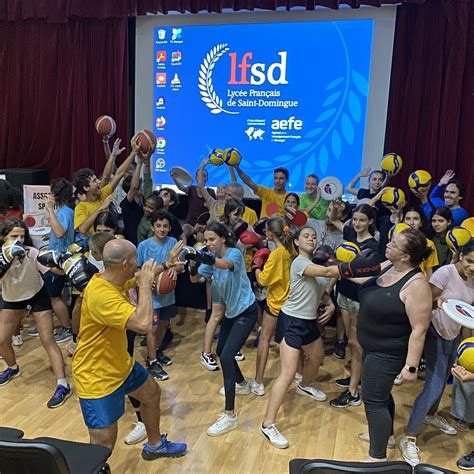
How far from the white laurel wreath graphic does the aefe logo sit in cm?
21

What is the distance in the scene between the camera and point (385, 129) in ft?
16.9

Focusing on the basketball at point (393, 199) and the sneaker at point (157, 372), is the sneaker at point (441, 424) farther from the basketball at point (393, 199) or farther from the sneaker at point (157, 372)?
the sneaker at point (157, 372)

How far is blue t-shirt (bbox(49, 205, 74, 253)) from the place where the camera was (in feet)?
13.2

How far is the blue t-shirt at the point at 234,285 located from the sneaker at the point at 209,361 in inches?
37.1

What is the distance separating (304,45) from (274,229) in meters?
2.85

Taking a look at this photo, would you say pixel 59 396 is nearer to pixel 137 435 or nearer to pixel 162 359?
pixel 137 435

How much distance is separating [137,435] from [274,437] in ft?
2.67

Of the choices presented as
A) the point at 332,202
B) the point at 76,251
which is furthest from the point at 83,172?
the point at 332,202

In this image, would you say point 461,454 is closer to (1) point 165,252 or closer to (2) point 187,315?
(1) point 165,252

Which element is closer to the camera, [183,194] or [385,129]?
[385,129]

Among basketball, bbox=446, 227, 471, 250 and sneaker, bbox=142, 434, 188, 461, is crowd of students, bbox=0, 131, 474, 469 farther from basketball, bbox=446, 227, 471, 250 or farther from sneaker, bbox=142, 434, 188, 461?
basketball, bbox=446, 227, 471, 250

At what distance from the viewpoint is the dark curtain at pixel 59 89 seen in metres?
6.10

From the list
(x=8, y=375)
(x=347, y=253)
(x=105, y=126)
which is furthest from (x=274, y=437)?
(x=105, y=126)

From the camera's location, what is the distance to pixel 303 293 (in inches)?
122
